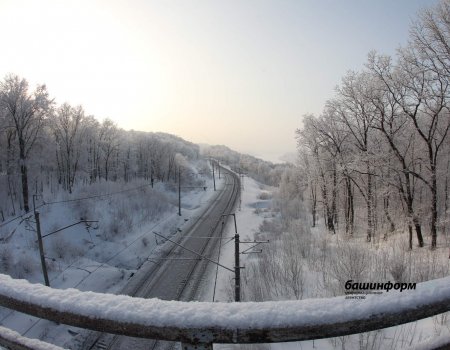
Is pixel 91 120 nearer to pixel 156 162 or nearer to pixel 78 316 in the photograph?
pixel 156 162

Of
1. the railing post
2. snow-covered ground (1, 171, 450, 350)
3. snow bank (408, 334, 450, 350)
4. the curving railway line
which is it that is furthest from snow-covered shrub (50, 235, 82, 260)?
snow bank (408, 334, 450, 350)

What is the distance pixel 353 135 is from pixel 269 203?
107 feet

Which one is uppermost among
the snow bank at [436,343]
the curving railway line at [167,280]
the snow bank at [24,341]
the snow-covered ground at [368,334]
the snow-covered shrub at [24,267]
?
the snow bank at [436,343]

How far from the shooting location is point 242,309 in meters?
1.64

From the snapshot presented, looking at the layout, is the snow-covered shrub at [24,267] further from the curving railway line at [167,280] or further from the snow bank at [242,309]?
the snow bank at [242,309]

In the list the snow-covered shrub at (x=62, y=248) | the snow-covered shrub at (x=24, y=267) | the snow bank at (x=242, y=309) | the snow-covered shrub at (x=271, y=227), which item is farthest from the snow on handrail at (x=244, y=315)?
the snow-covered shrub at (x=271, y=227)

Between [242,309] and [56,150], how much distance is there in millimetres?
54672

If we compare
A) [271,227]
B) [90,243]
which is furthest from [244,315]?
[271,227]

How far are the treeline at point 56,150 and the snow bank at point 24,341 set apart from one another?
131 ft

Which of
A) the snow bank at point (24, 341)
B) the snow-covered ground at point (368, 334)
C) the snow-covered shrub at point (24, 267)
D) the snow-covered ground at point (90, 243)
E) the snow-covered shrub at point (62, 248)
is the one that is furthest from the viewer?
the snow-covered shrub at point (62, 248)

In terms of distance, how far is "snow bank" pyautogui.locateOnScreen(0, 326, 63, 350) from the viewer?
1.91 m

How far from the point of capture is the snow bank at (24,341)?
1914 mm

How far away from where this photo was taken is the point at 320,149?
39.0 metres

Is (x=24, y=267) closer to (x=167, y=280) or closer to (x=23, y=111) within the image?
(x=167, y=280)
